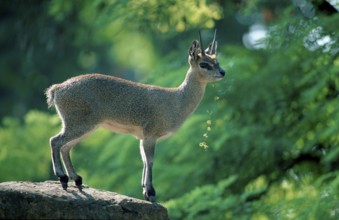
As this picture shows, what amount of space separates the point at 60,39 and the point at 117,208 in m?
16.6

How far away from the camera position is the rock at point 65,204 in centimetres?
1115

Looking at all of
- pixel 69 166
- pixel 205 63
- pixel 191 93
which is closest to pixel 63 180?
pixel 69 166

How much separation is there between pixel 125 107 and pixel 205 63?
1.46 meters

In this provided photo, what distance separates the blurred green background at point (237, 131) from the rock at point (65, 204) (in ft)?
13.5

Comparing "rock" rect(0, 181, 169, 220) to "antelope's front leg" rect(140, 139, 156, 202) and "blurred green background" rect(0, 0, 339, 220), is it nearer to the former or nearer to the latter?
"antelope's front leg" rect(140, 139, 156, 202)

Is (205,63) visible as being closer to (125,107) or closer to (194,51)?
(194,51)

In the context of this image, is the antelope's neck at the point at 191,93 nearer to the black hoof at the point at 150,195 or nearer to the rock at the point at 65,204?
the black hoof at the point at 150,195

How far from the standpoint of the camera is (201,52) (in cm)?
1358

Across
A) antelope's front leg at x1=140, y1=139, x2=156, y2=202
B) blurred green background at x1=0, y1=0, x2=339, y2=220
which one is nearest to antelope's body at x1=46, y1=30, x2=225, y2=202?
antelope's front leg at x1=140, y1=139, x2=156, y2=202

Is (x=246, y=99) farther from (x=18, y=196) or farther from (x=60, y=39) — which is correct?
(x=18, y=196)

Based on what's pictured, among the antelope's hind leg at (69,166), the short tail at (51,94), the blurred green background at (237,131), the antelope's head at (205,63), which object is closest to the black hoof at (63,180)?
the antelope's hind leg at (69,166)

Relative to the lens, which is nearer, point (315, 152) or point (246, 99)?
point (315, 152)

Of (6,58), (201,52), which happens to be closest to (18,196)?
(201,52)

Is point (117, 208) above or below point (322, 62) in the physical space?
below
